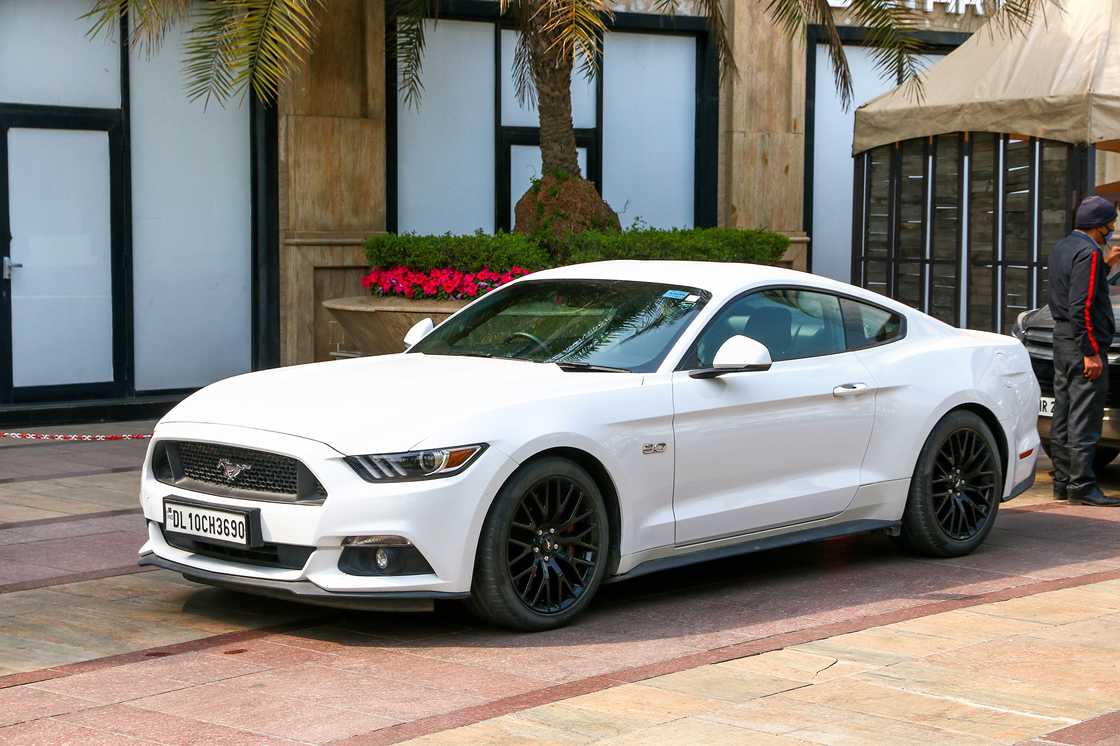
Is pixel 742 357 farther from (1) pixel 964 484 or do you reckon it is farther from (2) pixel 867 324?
(1) pixel 964 484

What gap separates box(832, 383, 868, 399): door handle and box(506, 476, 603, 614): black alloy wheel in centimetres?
158

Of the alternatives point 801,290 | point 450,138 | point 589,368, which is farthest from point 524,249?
point 589,368

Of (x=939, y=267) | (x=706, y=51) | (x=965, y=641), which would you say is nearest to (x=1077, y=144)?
(x=939, y=267)

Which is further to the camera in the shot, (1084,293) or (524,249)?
(524,249)

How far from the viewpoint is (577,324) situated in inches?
303

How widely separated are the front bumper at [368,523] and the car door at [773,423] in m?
1.08

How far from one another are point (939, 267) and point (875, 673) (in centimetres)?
955

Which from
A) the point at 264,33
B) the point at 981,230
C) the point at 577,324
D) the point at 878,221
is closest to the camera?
the point at 577,324

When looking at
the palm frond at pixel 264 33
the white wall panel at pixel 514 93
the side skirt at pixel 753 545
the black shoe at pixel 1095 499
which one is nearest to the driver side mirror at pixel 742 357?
the side skirt at pixel 753 545

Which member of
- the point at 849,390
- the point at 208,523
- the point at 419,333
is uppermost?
the point at 419,333

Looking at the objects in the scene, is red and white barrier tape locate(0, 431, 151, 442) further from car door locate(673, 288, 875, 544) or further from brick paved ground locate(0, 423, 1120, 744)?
car door locate(673, 288, 875, 544)

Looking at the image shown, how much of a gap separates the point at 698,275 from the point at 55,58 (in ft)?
26.6

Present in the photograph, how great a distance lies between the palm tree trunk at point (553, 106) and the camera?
14016 millimetres

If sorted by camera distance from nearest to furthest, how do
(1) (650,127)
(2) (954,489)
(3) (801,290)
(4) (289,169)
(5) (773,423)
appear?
(5) (773,423), (3) (801,290), (2) (954,489), (4) (289,169), (1) (650,127)
